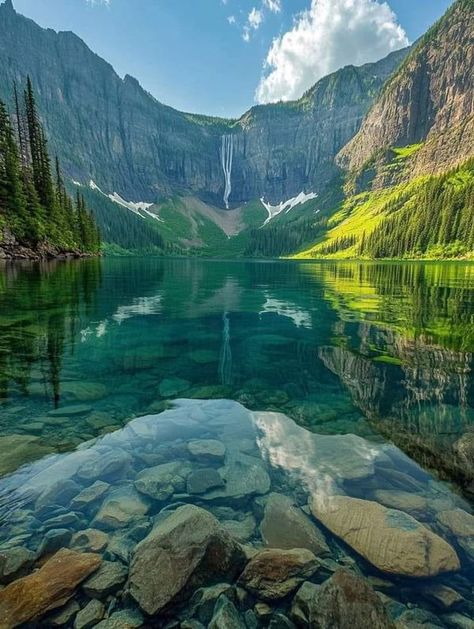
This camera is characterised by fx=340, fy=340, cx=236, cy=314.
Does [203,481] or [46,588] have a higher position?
[46,588]

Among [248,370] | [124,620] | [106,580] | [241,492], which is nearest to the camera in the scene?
[124,620]

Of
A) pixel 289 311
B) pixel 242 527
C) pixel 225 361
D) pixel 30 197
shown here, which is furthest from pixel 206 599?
pixel 30 197

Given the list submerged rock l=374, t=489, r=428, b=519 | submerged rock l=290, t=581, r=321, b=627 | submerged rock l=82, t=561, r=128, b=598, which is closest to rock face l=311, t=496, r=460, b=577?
submerged rock l=374, t=489, r=428, b=519

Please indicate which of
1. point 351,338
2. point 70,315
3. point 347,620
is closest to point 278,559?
point 347,620

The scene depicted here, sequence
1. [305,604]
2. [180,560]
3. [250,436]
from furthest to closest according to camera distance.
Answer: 1. [250,436]
2. [180,560]
3. [305,604]

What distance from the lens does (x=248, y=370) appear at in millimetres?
15273

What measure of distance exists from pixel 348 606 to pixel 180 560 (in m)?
2.35

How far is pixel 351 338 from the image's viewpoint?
20750 millimetres

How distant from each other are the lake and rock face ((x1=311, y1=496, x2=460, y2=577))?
1.5 inches

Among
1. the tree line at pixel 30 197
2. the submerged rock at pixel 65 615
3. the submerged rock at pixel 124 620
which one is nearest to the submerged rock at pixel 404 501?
the submerged rock at pixel 124 620

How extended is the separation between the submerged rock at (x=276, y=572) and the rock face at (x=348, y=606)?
25.5 inches

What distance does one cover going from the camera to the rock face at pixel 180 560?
4621 millimetres

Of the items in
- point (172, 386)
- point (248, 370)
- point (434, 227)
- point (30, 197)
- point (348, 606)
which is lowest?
point (248, 370)

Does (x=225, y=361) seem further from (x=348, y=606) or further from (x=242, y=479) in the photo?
(x=348, y=606)
